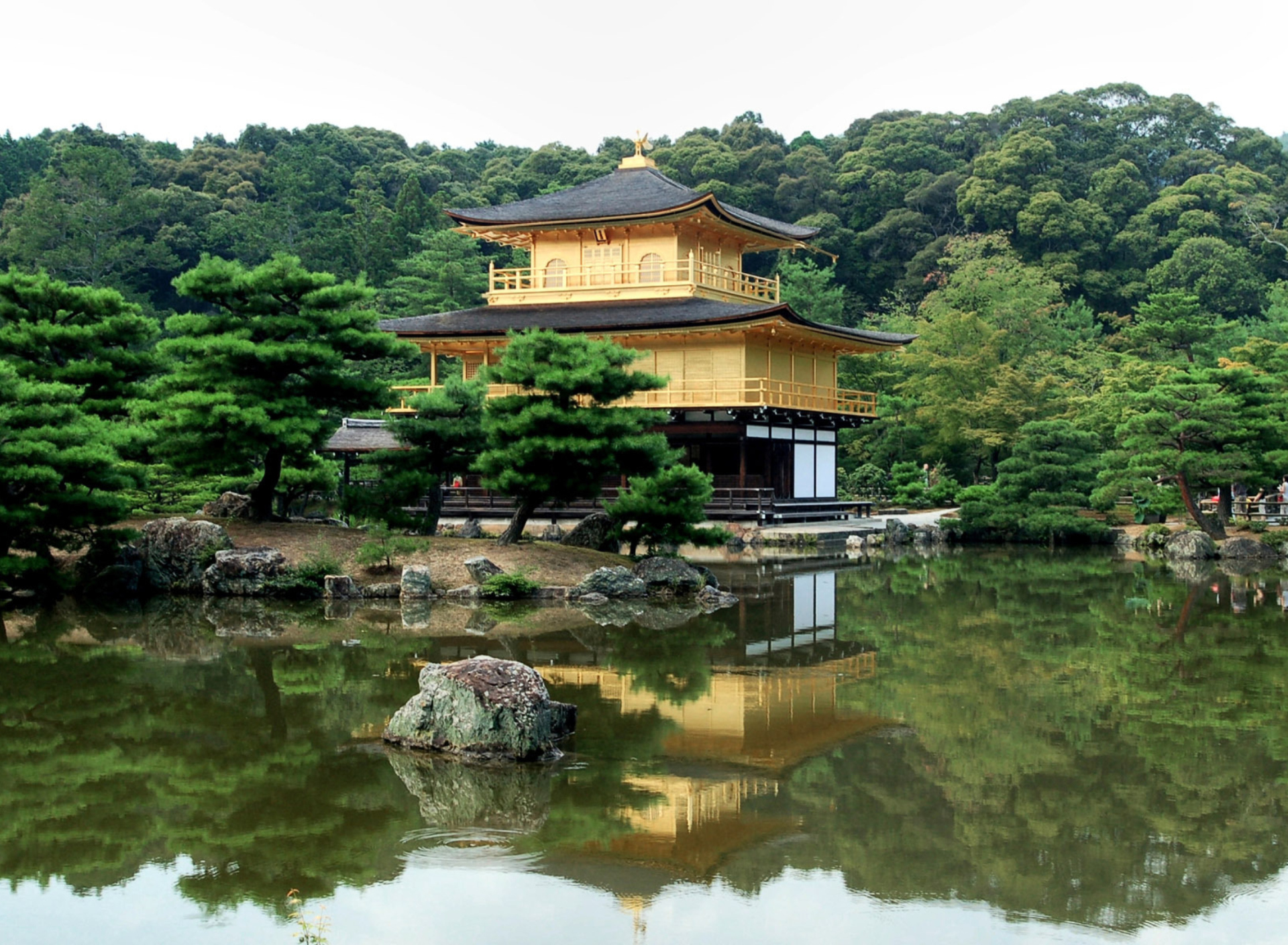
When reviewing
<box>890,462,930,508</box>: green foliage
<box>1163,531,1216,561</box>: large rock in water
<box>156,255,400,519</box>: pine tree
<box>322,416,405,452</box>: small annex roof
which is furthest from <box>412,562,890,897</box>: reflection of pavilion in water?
<box>890,462,930,508</box>: green foliage

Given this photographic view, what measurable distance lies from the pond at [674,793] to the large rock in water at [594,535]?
6.39m

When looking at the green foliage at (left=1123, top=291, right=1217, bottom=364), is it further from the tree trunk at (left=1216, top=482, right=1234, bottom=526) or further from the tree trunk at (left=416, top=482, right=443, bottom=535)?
the tree trunk at (left=416, top=482, right=443, bottom=535)

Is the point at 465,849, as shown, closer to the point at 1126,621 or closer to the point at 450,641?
the point at 450,641

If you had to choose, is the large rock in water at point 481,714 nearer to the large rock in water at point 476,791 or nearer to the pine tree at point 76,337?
the large rock in water at point 476,791

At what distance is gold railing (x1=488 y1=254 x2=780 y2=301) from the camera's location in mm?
33031

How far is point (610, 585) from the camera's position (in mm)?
17891

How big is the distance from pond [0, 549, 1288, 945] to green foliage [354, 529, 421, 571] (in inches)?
158

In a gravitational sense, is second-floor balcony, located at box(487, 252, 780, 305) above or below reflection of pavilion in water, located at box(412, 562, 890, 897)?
above

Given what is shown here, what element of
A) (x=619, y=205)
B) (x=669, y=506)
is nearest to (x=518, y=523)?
(x=669, y=506)

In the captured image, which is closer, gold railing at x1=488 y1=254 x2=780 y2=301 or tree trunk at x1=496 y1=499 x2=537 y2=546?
tree trunk at x1=496 y1=499 x2=537 y2=546

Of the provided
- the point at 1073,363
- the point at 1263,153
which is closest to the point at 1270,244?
the point at 1263,153

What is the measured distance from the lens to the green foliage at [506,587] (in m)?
17.5

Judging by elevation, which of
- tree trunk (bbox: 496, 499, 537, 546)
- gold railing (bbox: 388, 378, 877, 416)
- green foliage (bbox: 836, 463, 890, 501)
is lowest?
tree trunk (bbox: 496, 499, 537, 546)

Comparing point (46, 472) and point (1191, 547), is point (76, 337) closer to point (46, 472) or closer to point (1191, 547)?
point (46, 472)
